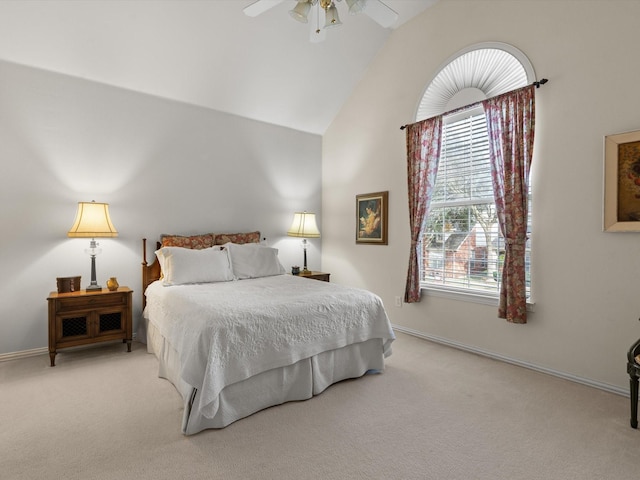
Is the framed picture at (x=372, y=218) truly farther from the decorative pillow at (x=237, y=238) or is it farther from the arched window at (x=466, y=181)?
the decorative pillow at (x=237, y=238)

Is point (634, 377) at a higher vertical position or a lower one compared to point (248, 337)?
lower

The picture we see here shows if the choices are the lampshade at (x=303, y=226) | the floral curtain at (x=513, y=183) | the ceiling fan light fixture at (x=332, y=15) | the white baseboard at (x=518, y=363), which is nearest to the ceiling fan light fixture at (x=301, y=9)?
the ceiling fan light fixture at (x=332, y=15)

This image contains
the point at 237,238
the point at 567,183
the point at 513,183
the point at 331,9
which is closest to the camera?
the point at 331,9

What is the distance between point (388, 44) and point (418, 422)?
4.37 metres

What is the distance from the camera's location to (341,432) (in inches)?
82.7

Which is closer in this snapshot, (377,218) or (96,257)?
(96,257)

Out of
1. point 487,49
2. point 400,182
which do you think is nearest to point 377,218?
point 400,182

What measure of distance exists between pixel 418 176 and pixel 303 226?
5.77 feet

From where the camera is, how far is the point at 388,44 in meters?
4.49

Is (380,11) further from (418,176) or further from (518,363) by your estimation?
(518,363)

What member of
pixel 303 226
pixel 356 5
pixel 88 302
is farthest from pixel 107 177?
pixel 356 5

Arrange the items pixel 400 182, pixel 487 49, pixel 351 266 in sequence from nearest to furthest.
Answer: pixel 487 49 → pixel 400 182 → pixel 351 266

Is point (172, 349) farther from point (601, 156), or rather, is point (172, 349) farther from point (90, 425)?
point (601, 156)

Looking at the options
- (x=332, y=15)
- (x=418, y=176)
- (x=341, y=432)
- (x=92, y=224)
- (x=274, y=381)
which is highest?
(x=332, y=15)
